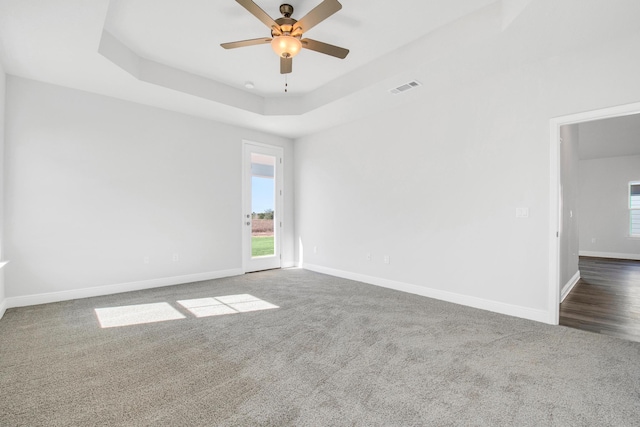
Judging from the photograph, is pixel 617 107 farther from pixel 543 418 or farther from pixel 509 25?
pixel 543 418

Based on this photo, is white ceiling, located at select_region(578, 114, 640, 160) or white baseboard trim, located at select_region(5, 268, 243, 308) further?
white ceiling, located at select_region(578, 114, 640, 160)

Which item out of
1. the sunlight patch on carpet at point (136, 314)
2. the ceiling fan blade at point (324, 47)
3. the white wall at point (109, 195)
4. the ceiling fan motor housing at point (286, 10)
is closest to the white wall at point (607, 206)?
the ceiling fan blade at point (324, 47)

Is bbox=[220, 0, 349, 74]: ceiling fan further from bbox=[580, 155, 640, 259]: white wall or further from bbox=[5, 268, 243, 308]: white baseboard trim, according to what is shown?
bbox=[580, 155, 640, 259]: white wall

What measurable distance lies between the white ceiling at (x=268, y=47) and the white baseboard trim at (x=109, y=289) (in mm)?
2668

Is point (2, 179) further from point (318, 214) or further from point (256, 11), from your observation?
point (318, 214)

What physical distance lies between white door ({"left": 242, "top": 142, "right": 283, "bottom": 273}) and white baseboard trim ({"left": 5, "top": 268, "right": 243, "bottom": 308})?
61 cm

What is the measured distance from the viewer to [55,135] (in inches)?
148

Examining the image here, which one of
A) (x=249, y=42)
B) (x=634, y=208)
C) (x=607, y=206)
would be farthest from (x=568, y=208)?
(x=634, y=208)

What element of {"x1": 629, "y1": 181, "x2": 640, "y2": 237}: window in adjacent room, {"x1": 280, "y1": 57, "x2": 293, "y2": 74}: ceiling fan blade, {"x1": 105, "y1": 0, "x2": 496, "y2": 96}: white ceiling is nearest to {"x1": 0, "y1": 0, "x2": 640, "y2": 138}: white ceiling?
{"x1": 105, "y1": 0, "x2": 496, "y2": 96}: white ceiling

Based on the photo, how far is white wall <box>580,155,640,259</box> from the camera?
7.79 m

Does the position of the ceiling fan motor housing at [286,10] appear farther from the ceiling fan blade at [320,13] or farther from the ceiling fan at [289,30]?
the ceiling fan blade at [320,13]

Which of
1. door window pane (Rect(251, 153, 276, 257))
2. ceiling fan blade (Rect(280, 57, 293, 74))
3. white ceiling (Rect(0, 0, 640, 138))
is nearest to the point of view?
white ceiling (Rect(0, 0, 640, 138))

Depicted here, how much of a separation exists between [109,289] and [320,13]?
14.3 feet

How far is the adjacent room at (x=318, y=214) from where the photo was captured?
1976 millimetres
